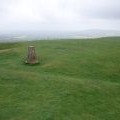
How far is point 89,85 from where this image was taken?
2562 cm

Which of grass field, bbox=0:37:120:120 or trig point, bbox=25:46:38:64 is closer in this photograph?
grass field, bbox=0:37:120:120

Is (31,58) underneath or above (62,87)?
above

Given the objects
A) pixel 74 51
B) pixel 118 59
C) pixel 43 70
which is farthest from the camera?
pixel 74 51

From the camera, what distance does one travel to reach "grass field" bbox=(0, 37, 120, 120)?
20.2m

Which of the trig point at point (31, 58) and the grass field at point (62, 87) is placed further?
the trig point at point (31, 58)

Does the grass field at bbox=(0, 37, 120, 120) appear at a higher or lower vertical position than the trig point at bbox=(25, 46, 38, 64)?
lower

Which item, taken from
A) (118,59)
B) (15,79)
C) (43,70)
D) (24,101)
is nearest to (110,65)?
(118,59)

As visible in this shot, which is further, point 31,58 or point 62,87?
point 31,58

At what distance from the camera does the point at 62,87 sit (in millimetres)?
25000

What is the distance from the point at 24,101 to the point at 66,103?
349cm

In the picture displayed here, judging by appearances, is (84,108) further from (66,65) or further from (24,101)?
(66,65)

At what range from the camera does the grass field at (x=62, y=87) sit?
20250mm

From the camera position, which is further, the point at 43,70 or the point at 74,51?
the point at 74,51

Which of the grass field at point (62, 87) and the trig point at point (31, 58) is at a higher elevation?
the trig point at point (31, 58)
